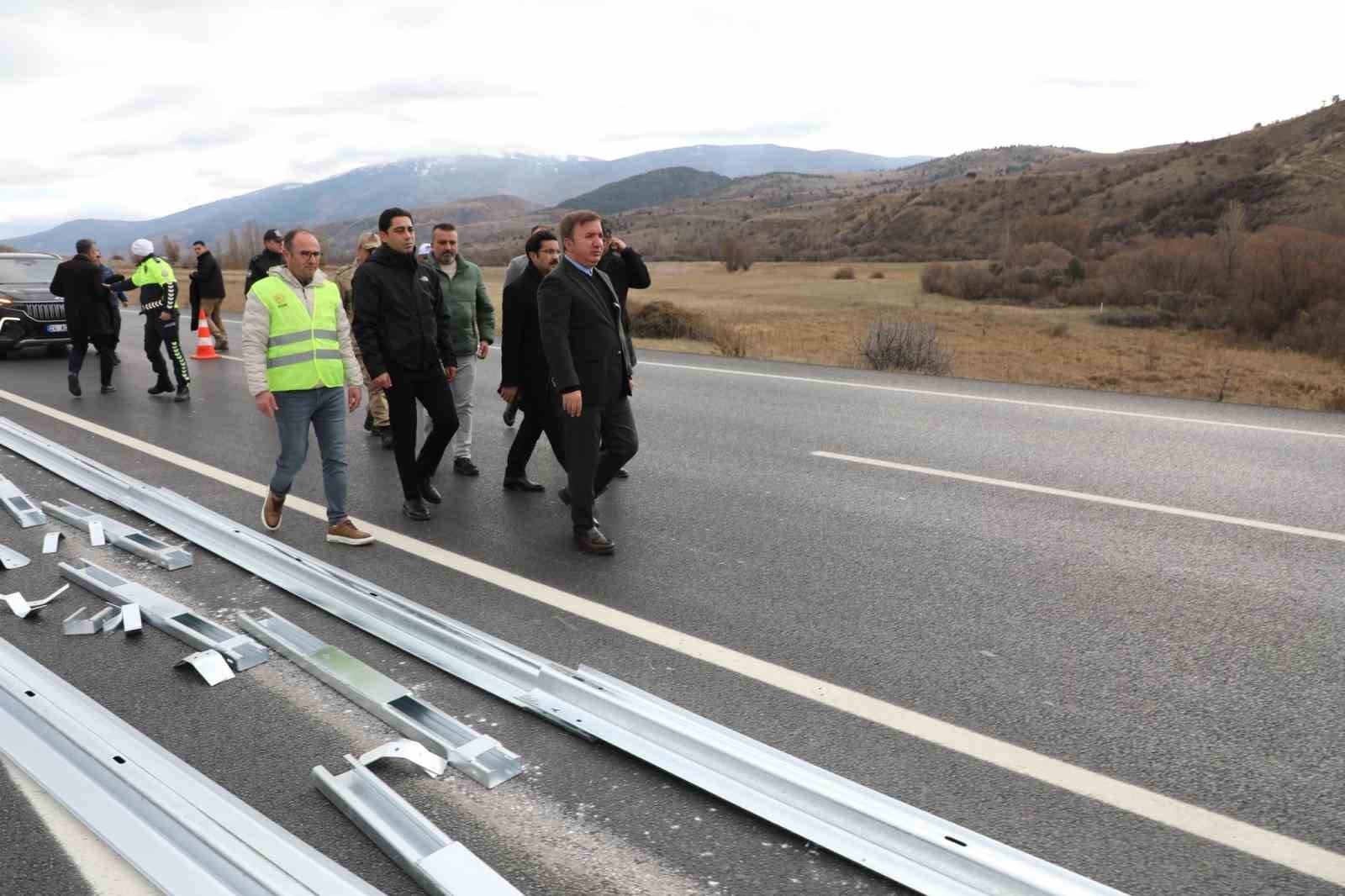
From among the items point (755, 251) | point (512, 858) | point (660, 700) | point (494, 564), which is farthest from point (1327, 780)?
point (755, 251)

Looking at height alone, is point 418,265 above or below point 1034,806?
above

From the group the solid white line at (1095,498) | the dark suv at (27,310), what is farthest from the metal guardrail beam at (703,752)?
the dark suv at (27,310)

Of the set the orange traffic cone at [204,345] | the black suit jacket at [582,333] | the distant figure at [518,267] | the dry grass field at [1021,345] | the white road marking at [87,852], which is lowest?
the dry grass field at [1021,345]

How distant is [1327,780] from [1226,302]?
24058mm

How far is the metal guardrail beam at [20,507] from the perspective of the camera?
6180 millimetres

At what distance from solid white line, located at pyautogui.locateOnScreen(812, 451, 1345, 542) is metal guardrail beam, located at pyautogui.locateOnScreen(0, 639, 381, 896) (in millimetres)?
5422

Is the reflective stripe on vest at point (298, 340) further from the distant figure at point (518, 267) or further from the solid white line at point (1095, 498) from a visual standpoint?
the solid white line at point (1095, 498)

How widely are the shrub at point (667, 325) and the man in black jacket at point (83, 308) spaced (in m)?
10.6

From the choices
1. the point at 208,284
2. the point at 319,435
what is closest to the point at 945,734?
the point at 319,435

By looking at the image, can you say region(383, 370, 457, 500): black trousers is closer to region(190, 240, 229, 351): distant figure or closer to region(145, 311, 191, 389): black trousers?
region(145, 311, 191, 389): black trousers

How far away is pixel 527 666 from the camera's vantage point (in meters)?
4.02

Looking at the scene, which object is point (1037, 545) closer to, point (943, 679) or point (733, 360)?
point (943, 679)

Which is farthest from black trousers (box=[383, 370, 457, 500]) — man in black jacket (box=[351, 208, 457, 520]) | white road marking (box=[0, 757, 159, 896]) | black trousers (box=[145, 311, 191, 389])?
black trousers (box=[145, 311, 191, 389])

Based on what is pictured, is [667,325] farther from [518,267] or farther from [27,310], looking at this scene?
[518,267]
